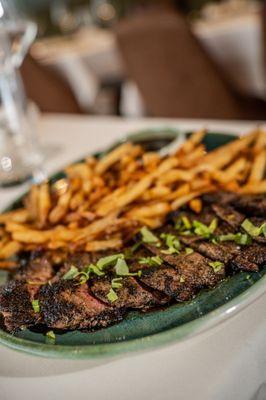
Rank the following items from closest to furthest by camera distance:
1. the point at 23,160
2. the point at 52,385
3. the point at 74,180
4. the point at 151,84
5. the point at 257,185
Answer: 1. the point at 52,385
2. the point at 257,185
3. the point at 74,180
4. the point at 23,160
5. the point at 151,84

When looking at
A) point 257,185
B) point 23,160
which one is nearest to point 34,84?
point 23,160

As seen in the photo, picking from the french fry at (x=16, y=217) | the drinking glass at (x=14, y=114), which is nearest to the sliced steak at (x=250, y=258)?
the french fry at (x=16, y=217)

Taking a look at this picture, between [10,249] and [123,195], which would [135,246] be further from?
[10,249]

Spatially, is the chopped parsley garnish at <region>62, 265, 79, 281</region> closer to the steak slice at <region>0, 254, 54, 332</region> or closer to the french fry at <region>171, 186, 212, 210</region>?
the steak slice at <region>0, 254, 54, 332</region>

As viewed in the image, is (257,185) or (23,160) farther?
(23,160)

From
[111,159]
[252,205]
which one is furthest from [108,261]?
[111,159]

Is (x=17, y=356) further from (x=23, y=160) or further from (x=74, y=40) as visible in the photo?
(x=74, y=40)
